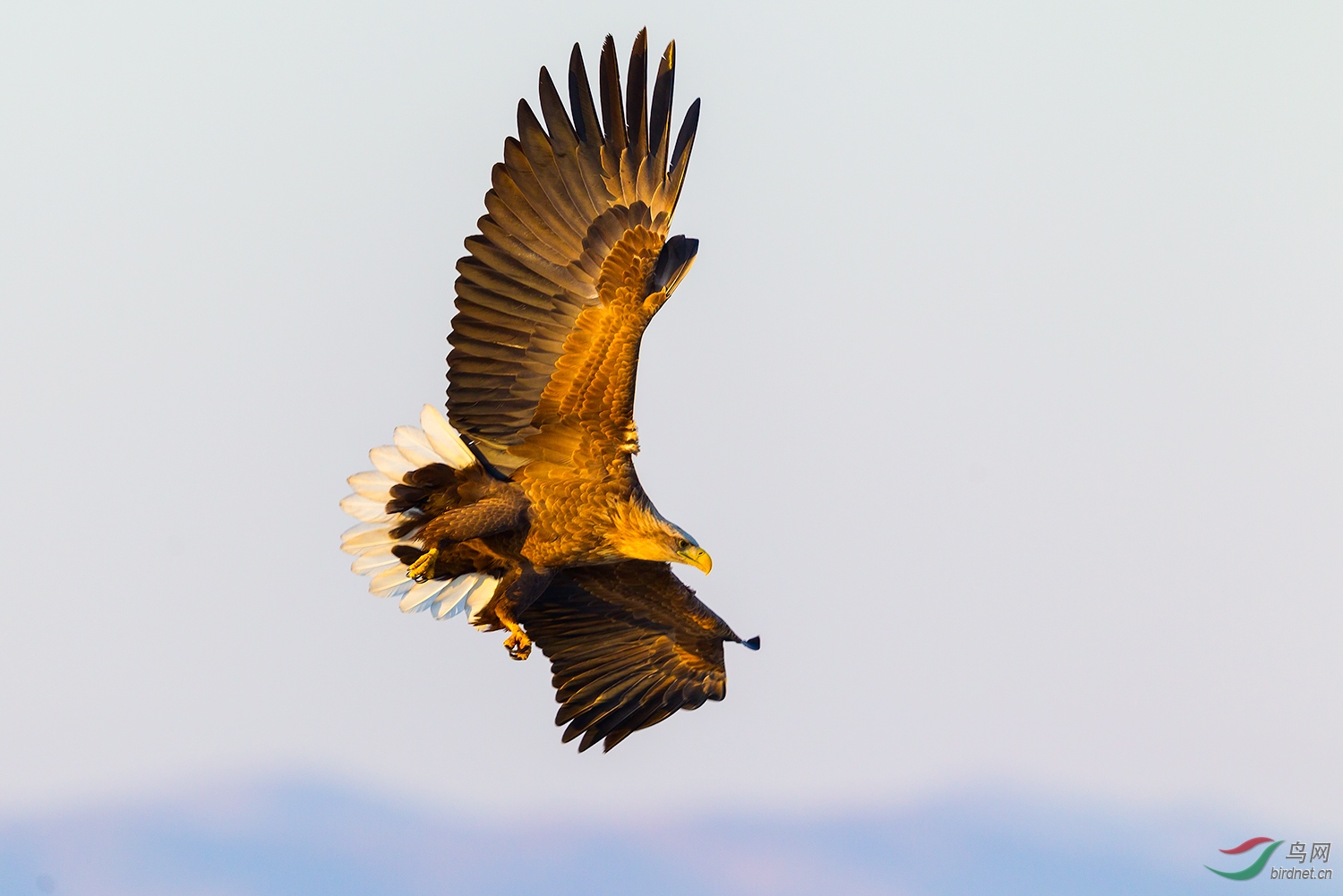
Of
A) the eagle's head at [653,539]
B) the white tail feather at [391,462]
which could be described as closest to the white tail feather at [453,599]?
the white tail feather at [391,462]

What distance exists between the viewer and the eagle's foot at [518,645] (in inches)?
379

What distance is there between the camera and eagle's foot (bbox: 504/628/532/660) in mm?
9633

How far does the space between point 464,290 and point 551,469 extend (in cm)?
118

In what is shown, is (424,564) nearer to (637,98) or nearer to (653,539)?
(653,539)

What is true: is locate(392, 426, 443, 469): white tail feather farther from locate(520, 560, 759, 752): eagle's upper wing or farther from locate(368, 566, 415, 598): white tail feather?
locate(520, 560, 759, 752): eagle's upper wing

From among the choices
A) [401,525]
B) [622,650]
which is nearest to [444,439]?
[401,525]

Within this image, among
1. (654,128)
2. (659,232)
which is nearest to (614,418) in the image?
(659,232)

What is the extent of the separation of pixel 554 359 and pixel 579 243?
695 millimetres

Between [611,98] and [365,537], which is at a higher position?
[611,98]

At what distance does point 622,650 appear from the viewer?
34.8 ft

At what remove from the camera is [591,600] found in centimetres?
1052

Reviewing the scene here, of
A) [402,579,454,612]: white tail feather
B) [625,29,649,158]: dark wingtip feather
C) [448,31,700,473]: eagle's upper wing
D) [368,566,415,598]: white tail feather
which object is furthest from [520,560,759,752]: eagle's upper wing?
[625,29,649,158]: dark wingtip feather

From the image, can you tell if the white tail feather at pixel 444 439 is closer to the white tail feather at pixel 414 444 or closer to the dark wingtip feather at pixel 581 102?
the white tail feather at pixel 414 444

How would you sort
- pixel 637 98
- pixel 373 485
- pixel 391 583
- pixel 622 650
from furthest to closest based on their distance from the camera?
pixel 622 650
pixel 391 583
pixel 373 485
pixel 637 98
